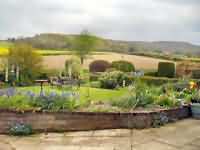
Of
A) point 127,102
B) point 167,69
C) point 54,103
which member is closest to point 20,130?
point 54,103

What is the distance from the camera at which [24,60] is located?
719 inches

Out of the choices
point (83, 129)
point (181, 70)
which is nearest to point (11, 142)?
point (83, 129)

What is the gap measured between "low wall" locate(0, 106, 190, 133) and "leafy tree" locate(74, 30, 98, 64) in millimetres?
24970

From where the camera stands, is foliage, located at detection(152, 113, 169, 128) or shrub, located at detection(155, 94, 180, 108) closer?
foliage, located at detection(152, 113, 169, 128)

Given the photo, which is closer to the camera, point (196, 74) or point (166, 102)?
point (166, 102)

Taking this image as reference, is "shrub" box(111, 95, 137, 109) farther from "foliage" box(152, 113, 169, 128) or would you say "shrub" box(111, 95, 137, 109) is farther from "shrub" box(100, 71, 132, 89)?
"shrub" box(100, 71, 132, 89)

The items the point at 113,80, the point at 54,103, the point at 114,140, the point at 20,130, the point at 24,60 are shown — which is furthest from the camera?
the point at 24,60

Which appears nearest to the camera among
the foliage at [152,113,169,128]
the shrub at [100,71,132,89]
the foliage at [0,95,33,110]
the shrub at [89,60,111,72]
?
the foliage at [0,95,33,110]

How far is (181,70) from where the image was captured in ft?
70.4

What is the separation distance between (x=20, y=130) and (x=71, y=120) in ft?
2.71

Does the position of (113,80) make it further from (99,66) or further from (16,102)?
(16,102)

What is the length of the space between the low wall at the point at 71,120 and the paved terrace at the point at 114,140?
159 millimetres

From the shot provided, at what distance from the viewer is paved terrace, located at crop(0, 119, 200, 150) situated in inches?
194

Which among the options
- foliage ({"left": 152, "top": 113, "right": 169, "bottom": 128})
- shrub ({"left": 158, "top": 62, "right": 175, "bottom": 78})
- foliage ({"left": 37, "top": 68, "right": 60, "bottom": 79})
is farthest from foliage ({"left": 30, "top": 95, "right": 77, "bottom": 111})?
shrub ({"left": 158, "top": 62, "right": 175, "bottom": 78})
